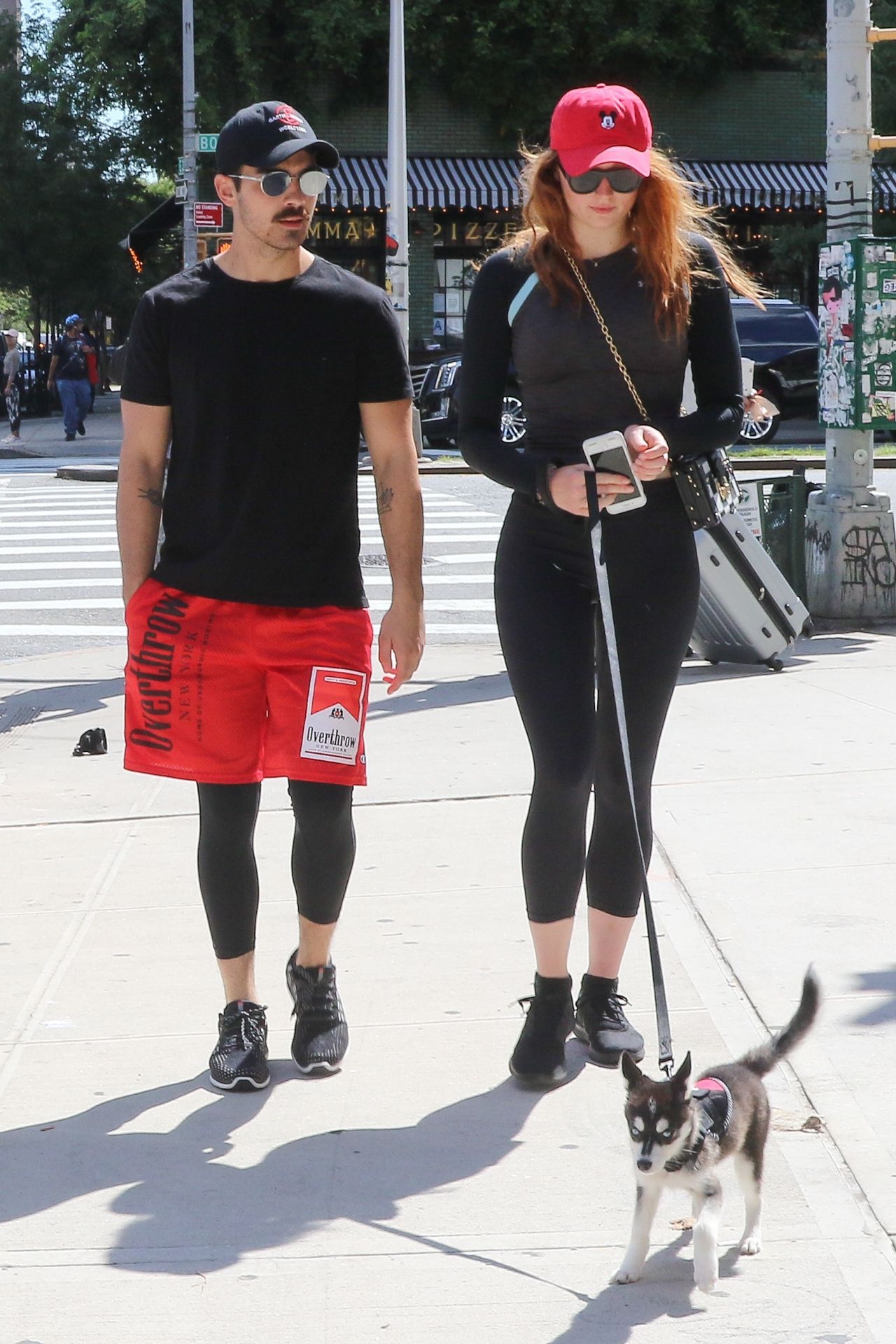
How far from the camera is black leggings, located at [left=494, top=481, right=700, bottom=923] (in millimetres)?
3443

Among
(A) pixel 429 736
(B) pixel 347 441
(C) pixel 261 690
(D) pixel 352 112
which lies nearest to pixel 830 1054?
(C) pixel 261 690

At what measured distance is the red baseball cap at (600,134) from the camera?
3.33 meters

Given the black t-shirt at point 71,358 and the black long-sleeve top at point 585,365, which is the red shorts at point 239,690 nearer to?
the black long-sleeve top at point 585,365

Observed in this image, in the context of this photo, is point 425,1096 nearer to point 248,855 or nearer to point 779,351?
point 248,855

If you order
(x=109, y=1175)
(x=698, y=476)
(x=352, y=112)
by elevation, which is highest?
(x=352, y=112)

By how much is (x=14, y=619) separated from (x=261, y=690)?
8.12 m

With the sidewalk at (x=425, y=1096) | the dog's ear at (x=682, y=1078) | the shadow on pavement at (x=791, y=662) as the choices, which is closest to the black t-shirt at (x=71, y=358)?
the shadow on pavement at (x=791, y=662)

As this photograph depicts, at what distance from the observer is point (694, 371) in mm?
3590

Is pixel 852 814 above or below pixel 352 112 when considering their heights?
below

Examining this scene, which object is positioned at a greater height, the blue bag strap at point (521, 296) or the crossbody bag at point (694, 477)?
the blue bag strap at point (521, 296)

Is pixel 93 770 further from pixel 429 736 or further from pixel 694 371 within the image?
pixel 694 371

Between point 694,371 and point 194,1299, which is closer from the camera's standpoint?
point 194,1299

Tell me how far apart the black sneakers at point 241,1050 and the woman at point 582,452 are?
1.78 ft

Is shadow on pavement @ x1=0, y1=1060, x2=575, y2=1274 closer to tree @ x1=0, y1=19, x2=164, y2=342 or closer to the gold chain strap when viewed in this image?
the gold chain strap
